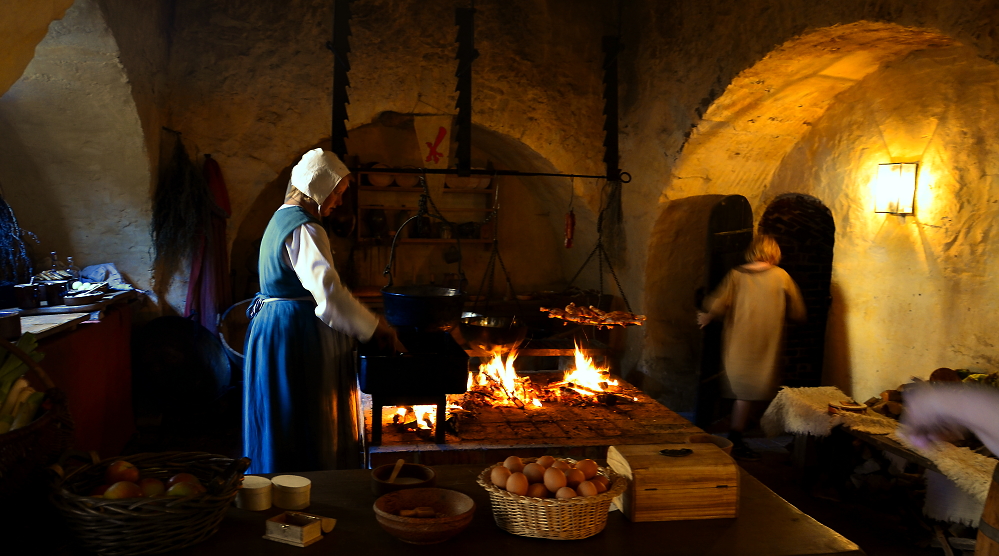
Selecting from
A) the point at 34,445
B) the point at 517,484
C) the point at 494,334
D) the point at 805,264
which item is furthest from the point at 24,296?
the point at 805,264

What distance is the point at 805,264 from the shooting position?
605 centimetres

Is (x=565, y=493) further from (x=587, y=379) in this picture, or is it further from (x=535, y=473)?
(x=587, y=379)

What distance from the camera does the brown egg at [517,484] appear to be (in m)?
1.72

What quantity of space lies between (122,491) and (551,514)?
0.97m

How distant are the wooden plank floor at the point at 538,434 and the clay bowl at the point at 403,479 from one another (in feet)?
4.56

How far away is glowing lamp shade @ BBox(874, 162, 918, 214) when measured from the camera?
14.6ft

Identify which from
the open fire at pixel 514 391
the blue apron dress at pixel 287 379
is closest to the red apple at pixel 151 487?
the blue apron dress at pixel 287 379

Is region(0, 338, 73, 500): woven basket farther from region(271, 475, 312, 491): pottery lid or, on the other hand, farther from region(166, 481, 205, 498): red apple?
region(271, 475, 312, 491): pottery lid

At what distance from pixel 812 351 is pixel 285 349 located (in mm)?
4833

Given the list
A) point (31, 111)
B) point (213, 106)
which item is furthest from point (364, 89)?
point (31, 111)

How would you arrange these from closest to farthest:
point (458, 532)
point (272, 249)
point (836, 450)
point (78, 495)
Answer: point (78, 495) < point (458, 532) < point (272, 249) < point (836, 450)

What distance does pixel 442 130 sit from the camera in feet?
20.8

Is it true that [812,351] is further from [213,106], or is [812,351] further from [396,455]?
[213,106]

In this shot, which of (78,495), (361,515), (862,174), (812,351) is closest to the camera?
(78,495)
